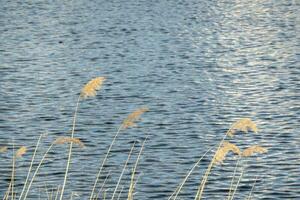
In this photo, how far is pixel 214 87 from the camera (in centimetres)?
3719

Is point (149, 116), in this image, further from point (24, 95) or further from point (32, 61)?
point (32, 61)

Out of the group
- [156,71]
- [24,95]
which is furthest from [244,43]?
[24,95]

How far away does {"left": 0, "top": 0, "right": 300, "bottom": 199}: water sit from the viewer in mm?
23609

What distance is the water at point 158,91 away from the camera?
77.5 ft

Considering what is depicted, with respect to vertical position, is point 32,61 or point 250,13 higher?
point 32,61

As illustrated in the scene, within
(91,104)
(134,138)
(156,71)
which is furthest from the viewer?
(156,71)

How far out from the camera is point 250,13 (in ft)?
221

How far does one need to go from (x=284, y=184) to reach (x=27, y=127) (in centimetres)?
980

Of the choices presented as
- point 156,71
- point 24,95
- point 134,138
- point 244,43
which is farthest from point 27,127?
point 244,43

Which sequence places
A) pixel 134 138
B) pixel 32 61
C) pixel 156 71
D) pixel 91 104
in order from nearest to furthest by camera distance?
pixel 134 138 → pixel 91 104 → pixel 156 71 → pixel 32 61

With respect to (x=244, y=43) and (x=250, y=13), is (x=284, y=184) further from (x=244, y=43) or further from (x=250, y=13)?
(x=250, y=13)

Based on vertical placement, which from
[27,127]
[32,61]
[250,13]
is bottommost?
[250,13]

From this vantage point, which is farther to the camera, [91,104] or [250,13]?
[250,13]

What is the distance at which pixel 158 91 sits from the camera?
118 ft
